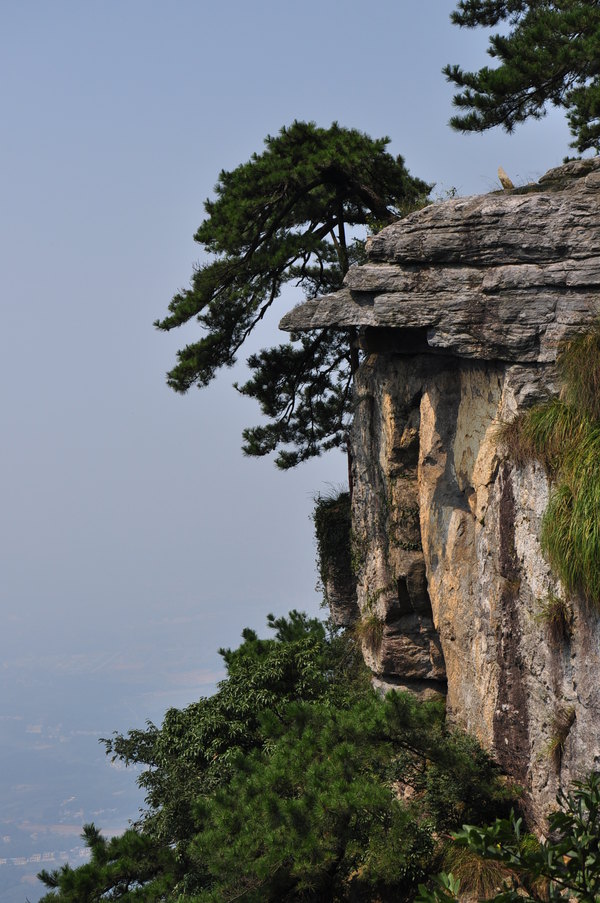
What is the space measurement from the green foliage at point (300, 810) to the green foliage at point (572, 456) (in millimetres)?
2688

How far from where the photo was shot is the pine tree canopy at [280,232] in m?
17.6

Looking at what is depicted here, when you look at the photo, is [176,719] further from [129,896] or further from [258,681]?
[129,896]

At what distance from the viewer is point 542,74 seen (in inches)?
622

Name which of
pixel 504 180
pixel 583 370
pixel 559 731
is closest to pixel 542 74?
pixel 504 180

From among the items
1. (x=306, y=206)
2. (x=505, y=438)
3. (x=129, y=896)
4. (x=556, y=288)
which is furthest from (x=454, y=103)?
(x=129, y=896)

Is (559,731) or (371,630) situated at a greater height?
(371,630)

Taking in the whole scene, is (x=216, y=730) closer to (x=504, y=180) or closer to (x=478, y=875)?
(x=478, y=875)

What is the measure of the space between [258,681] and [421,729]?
463 centimetres

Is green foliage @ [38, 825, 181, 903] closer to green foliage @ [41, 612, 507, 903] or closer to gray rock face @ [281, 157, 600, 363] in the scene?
green foliage @ [41, 612, 507, 903]

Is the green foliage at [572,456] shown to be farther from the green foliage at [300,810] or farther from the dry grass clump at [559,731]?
the green foliage at [300,810]

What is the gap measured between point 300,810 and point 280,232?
1130 cm

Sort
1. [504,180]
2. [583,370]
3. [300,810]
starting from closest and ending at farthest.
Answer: [300,810]
[583,370]
[504,180]

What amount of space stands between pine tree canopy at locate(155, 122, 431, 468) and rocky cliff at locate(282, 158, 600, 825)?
3173 millimetres

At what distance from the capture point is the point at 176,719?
16266 mm
